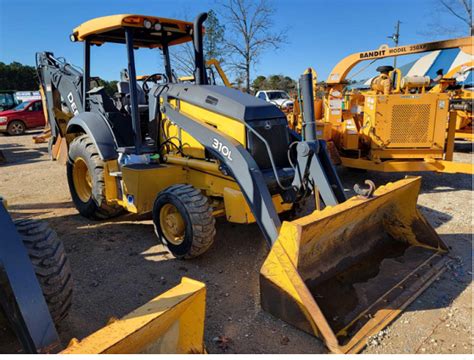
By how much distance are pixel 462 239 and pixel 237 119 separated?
134 inches

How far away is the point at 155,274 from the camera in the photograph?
3908mm

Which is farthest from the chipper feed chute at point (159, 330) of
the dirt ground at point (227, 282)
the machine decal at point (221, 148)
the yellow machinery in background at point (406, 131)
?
the yellow machinery in background at point (406, 131)

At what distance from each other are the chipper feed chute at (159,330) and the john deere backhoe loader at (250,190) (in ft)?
2.93

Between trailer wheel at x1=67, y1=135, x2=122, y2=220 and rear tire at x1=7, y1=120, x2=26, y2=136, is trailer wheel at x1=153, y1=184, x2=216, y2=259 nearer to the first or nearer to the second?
trailer wheel at x1=67, y1=135, x2=122, y2=220

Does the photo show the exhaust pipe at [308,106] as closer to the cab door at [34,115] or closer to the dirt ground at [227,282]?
the dirt ground at [227,282]

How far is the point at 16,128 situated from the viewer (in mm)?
17625

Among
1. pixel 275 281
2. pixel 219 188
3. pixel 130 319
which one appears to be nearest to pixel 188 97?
pixel 219 188

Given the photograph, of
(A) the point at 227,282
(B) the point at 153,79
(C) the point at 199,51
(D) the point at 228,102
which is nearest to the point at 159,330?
(A) the point at 227,282

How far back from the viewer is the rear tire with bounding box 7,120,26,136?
17.5 meters

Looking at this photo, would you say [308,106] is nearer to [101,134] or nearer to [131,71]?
[131,71]

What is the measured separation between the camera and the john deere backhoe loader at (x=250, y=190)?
10.00ft

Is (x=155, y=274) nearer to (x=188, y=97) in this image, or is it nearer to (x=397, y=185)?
(x=188, y=97)

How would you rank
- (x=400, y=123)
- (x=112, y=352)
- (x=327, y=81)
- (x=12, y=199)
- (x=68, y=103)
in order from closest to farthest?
(x=112, y=352), (x=68, y=103), (x=12, y=199), (x=400, y=123), (x=327, y=81)

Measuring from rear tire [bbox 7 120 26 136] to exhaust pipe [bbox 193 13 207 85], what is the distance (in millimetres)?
16078
